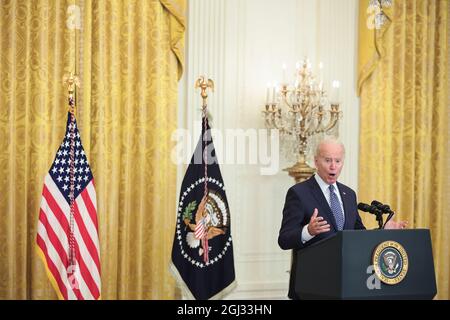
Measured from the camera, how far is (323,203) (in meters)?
4.03

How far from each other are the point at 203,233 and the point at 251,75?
1770 mm

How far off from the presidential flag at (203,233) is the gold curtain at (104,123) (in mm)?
498

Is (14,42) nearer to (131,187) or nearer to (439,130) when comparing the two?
(131,187)

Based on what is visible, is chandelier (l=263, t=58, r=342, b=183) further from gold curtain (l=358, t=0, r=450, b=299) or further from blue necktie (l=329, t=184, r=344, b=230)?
blue necktie (l=329, t=184, r=344, b=230)

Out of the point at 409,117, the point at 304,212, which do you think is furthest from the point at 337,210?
the point at 409,117

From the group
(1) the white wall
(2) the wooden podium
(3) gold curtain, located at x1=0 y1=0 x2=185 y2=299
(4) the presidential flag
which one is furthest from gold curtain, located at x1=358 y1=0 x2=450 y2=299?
(2) the wooden podium

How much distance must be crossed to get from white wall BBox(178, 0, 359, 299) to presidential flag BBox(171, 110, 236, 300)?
1.97 feet

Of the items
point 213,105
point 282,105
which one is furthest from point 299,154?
point 213,105

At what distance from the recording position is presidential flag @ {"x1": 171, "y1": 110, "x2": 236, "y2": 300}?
5.27m

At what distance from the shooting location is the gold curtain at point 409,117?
6.54 meters

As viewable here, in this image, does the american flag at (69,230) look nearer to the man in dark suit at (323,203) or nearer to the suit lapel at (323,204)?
the man in dark suit at (323,203)

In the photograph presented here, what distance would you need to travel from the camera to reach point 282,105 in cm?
619

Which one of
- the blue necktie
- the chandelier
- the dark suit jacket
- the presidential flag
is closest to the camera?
the dark suit jacket

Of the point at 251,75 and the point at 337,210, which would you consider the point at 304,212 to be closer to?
the point at 337,210
